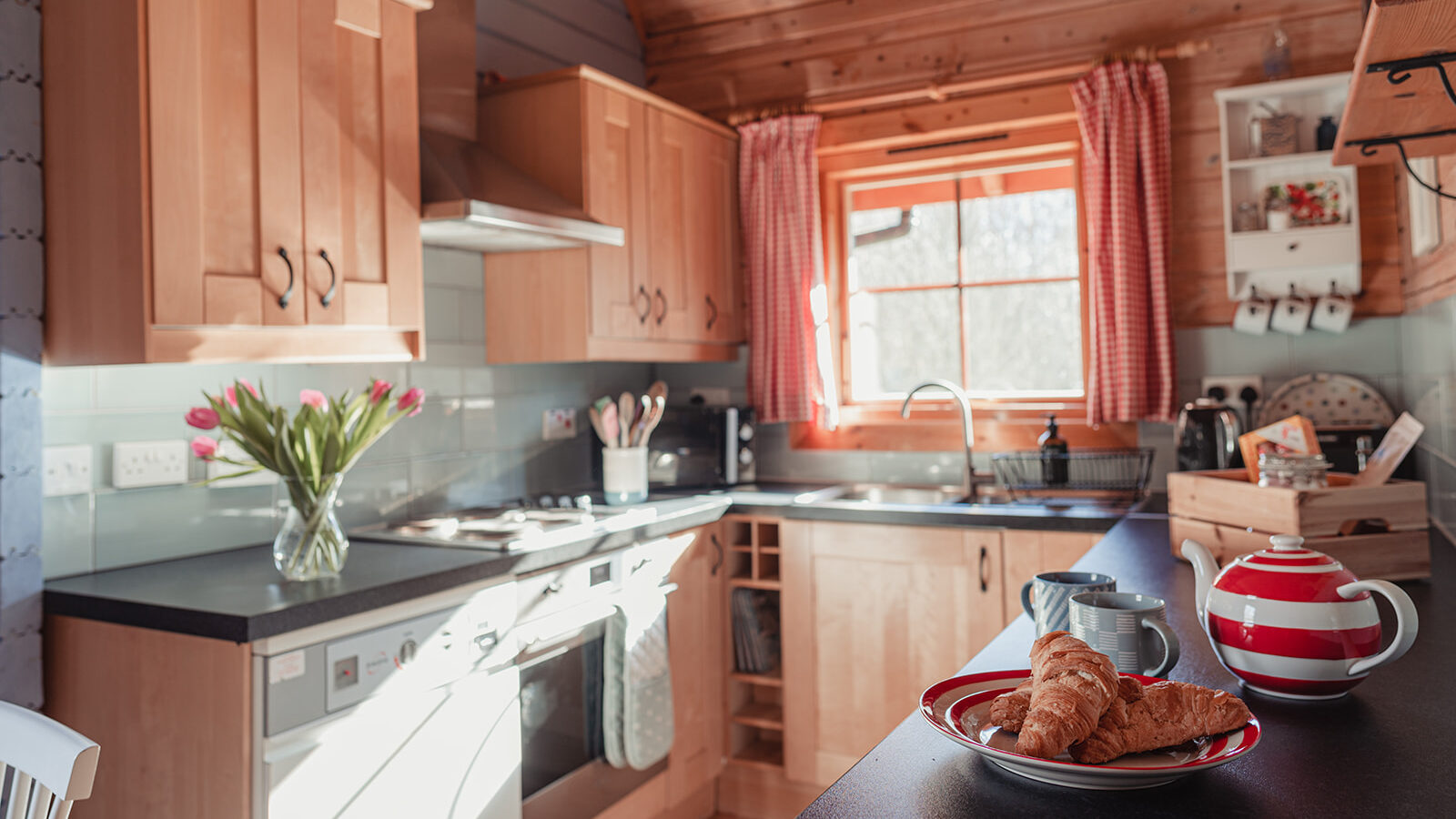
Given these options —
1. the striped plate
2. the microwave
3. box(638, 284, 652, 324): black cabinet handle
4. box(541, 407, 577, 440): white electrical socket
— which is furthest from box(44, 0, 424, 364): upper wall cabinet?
the striped plate

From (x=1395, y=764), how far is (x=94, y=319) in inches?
78.5

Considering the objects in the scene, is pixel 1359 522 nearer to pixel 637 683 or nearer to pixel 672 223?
pixel 637 683

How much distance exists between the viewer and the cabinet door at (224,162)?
180cm

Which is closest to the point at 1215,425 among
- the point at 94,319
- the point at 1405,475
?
the point at 1405,475

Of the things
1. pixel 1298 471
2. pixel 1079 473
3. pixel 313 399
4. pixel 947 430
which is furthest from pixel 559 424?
pixel 1298 471

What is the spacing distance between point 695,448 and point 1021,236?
129 cm

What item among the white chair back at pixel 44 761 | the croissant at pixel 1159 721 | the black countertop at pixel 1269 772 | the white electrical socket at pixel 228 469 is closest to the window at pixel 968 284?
the white electrical socket at pixel 228 469

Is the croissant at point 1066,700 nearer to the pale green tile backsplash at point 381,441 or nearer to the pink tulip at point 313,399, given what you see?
the pink tulip at point 313,399

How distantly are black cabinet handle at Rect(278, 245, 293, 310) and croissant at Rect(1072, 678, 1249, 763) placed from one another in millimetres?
1696

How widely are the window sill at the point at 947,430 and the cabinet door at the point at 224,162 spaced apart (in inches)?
79.7

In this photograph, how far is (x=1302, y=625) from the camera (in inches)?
37.9

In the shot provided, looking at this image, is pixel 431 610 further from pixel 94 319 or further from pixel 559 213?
pixel 559 213

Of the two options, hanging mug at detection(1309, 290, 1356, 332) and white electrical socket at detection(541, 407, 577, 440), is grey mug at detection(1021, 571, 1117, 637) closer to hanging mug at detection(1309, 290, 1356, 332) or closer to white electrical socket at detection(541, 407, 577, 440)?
hanging mug at detection(1309, 290, 1356, 332)

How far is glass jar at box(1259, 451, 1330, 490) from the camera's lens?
4.95ft
